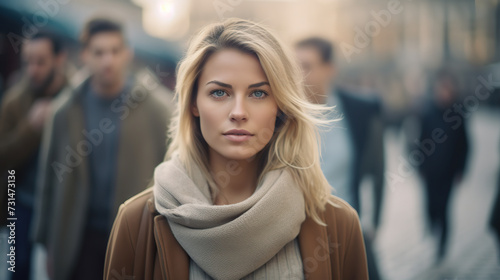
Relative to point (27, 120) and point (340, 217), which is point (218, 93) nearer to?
point (340, 217)

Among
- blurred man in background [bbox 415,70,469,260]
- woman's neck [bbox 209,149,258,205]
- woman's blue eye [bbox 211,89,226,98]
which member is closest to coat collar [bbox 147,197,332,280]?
woman's neck [bbox 209,149,258,205]

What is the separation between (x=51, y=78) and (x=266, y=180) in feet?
7.41

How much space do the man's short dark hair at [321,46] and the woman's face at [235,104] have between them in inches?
65.4

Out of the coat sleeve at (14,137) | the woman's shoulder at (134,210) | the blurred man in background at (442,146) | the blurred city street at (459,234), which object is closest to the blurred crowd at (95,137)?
the coat sleeve at (14,137)

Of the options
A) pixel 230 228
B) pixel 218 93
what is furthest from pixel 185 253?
pixel 218 93

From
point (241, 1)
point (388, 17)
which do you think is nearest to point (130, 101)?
point (241, 1)

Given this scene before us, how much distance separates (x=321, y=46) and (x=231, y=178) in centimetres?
177

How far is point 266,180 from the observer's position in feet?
4.68

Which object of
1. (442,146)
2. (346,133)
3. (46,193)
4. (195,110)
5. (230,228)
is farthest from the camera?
(442,146)

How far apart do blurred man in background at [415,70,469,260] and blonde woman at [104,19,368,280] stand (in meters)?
2.44

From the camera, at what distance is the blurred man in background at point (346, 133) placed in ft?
8.96

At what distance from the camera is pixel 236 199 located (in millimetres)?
1502

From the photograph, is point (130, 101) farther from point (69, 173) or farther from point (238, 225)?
point (238, 225)

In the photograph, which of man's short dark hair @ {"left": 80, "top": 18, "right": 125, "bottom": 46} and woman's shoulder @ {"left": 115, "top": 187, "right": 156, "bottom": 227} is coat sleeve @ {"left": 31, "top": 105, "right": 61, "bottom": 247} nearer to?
man's short dark hair @ {"left": 80, "top": 18, "right": 125, "bottom": 46}
